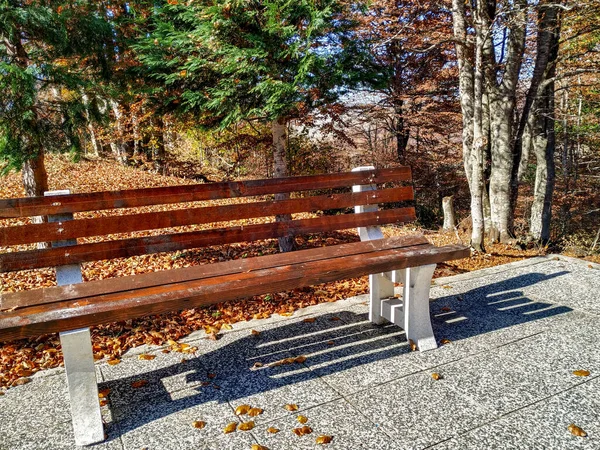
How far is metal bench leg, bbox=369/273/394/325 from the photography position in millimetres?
3432

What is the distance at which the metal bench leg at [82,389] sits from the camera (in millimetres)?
2137

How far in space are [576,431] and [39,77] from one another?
546cm

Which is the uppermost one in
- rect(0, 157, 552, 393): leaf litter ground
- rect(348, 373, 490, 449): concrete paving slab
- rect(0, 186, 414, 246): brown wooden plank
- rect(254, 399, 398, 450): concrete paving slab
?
rect(0, 186, 414, 246): brown wooden plank

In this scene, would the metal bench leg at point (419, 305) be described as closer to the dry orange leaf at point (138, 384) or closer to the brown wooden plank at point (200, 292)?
the brown wooden plank at point (200, 292)

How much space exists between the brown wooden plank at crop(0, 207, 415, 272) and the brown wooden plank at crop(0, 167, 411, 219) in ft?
0.77

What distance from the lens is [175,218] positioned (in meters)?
2.88

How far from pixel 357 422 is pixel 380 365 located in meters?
0.65

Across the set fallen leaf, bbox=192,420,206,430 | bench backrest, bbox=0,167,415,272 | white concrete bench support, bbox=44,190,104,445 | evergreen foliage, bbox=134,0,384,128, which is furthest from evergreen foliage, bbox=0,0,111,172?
fallen leaf, bbox=192,420,206,430

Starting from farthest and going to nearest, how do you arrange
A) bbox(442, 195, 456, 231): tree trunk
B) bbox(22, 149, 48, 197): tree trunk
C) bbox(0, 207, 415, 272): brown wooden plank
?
bbox(442, 195, 456, 231): tree trunk → bbox(22, 149, 48, 197): tree trunk → bbox(0, 207, 415, 272): brown wooden plank

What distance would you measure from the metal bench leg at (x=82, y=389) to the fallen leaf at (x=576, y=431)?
2.34 m

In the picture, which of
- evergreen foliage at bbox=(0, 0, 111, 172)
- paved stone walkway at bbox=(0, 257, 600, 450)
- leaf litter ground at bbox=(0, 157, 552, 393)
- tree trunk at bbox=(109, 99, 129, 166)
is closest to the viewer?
paved stone walkway at bbox=(0, 257, 600, 450)

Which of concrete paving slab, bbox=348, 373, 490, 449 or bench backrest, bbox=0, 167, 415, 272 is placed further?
bench backrest, bbox=0, 167, 415, 272

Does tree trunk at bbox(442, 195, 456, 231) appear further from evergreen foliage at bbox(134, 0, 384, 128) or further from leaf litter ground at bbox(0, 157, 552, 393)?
evergreen foliage at bbox(134, 0, 384, 128)

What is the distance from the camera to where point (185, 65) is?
4.96 metres
